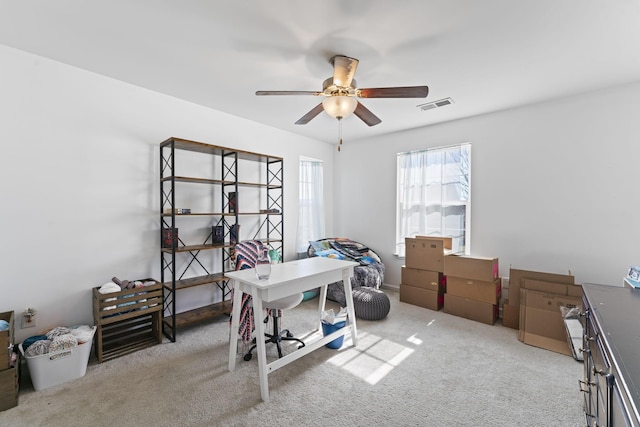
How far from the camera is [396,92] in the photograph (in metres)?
2.13

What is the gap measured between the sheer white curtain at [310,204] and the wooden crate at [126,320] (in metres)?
2.37

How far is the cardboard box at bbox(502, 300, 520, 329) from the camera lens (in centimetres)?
305

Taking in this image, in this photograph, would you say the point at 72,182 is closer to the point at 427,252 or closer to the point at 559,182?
the point at 427,252

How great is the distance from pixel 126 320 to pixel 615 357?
3.37 m

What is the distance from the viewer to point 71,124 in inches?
97.8

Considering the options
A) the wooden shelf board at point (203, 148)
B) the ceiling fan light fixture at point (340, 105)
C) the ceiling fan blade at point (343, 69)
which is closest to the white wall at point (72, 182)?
the wooden shelf board at point (203, 148)

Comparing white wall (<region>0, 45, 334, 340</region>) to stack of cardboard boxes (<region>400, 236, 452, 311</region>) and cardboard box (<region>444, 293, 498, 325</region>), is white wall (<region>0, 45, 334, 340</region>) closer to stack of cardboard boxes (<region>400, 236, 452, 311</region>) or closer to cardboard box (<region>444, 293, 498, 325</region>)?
stack of cardboard boxes (<region>400, 236, 452, 311</region>)

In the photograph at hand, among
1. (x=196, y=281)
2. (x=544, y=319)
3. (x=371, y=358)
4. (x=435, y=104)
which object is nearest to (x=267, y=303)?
(x=371, y=358)

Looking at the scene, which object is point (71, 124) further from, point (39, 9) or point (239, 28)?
point (239, 28)

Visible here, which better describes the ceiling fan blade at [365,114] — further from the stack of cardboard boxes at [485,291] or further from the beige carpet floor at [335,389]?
the beige carpet floor at [335,389]

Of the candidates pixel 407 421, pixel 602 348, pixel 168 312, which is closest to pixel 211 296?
pixel 168 312

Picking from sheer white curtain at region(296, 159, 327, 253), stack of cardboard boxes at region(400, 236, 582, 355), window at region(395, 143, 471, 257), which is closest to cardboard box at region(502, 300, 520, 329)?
stack of cardboard boxes at region(400, 236, 582, 355)

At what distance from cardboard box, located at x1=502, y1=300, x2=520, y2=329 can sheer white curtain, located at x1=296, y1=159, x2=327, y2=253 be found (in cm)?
289

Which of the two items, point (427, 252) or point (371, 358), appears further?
point (427, 252)
